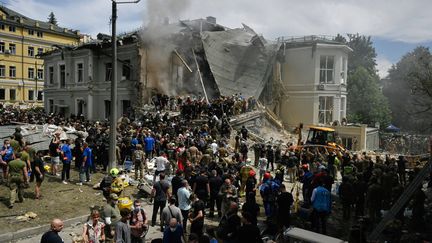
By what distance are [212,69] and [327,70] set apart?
1093 centimetres

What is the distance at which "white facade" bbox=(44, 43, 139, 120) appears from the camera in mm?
31125

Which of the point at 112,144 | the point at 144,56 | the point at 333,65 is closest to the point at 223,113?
the point at 144,56

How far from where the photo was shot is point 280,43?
111 feet

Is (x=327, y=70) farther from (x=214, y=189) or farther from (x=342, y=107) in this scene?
(x=214, y=189)

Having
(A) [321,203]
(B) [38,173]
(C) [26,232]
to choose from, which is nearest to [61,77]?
(B) [38,173]

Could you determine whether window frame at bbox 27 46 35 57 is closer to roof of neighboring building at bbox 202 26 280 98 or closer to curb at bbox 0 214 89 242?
roof of neighboring building at bbox 202 26 280 98

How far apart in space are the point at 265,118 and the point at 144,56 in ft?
37.3

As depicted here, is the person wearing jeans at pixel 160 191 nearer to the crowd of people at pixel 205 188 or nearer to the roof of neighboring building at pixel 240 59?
the crowd of people at pixel 205 188

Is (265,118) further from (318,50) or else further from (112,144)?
(112,144)

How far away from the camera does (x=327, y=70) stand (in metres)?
33.2

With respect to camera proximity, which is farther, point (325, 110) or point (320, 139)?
point (325, 110)

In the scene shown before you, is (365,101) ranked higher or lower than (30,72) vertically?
lower

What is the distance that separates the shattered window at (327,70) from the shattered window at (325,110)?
1678mm

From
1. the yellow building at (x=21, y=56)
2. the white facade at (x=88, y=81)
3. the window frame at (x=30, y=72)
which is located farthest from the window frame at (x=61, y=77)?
the window frame at (x=30, y=72)
